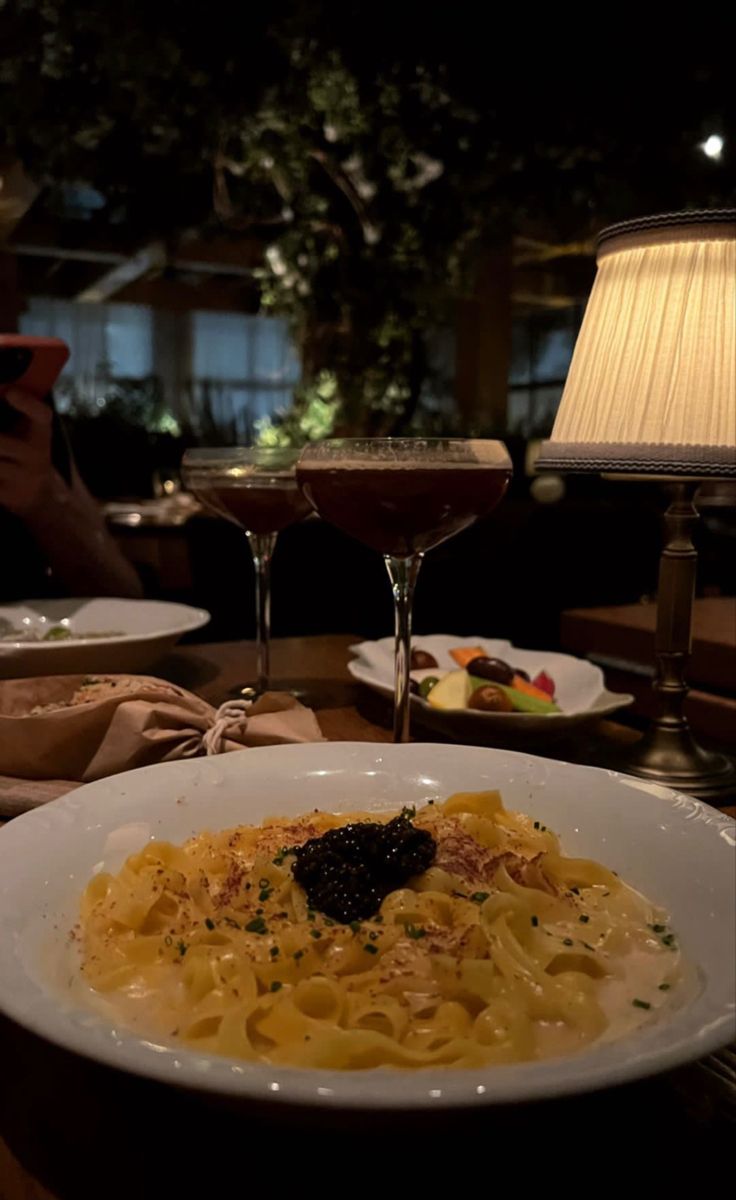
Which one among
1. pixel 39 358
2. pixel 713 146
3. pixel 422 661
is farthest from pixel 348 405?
pixel 422 661

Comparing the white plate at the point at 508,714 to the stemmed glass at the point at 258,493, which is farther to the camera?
the stemmed glass at the point at 258,493

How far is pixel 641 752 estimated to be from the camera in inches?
50.4

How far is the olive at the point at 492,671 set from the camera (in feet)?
4.73

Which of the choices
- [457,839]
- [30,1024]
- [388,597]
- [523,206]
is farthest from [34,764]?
[523,206]

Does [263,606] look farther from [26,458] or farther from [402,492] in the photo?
[26,458]

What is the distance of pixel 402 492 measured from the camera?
1.19 meters

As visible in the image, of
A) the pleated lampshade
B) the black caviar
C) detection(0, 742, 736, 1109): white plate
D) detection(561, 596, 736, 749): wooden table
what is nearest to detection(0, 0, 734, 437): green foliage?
detection(561, 596, 736, 749): wooden table

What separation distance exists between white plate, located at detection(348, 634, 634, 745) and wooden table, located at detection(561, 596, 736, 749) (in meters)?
0.35

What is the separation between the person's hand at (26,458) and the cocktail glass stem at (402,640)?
103cm

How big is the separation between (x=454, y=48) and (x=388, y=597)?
3250 millimetres

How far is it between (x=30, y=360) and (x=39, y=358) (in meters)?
0.02

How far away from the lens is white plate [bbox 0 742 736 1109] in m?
0.46

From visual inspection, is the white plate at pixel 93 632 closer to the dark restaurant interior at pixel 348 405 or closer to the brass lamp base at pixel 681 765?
the dark restaurant interior at pixel 348 405

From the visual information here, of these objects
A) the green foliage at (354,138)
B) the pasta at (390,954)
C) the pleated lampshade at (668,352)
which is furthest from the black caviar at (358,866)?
the green foliage at (354,138)
